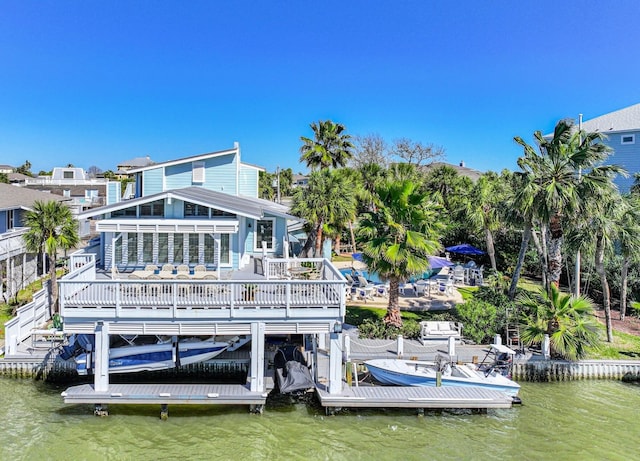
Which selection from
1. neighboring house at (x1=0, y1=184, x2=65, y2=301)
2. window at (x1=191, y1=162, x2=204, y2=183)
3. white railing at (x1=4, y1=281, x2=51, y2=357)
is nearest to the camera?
white railing at (x1=4, y1=281, x2=51, y2=357)

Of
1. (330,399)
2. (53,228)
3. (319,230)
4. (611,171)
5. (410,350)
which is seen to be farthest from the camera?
(319,230)

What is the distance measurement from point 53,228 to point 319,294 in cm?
1357

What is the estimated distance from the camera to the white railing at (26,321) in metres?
16.1

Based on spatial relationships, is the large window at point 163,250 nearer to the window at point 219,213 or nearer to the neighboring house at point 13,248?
the window at point 219,213

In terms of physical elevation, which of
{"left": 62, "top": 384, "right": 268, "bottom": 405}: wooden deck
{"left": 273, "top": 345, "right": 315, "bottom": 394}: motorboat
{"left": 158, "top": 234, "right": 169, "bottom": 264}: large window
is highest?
{"left": 158, "top": 234, "right": 169, "bottom": 264}: large window

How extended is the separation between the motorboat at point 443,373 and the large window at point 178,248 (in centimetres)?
860

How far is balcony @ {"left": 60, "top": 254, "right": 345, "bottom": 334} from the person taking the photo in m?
12.6

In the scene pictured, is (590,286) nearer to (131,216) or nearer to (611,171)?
(611,171)

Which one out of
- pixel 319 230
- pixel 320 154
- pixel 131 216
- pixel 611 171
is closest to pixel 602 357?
pixel 611 171

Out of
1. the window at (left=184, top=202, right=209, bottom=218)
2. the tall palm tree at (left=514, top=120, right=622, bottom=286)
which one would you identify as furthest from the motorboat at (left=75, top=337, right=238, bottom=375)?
the tall palm tree at (left=514, top=120, right=622, bottom=286)

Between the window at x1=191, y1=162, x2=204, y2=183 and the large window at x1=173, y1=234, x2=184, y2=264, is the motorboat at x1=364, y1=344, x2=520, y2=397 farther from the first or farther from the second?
the window at x1=191, y1=162, x2=204, y2=183

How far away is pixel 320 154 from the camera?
38.8m

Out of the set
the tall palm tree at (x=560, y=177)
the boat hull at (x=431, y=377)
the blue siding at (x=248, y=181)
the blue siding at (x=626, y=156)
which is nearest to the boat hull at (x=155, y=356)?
the boat hull at (x=431, y=377)

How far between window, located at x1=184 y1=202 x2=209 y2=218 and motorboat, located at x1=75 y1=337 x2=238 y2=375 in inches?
232
